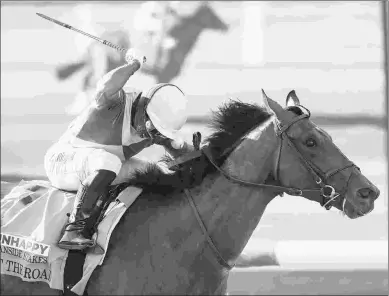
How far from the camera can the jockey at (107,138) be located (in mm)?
3037

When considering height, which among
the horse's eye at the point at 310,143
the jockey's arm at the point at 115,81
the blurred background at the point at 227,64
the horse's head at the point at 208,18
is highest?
the jockey's arm at the point at 115,81

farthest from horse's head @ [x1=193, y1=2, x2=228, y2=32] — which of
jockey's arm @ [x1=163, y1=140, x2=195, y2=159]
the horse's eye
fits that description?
the horse's eye

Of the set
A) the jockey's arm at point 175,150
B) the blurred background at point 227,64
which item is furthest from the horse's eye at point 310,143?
the blurred background at point 227,64

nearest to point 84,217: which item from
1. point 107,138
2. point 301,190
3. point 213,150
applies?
point 107,138

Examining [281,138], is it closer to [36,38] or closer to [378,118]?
[378,118]

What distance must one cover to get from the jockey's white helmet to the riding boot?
0.33 metres

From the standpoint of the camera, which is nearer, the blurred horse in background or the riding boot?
the riding boot

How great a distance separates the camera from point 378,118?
6281 millimetres

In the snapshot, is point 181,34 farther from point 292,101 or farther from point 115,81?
point 115,81

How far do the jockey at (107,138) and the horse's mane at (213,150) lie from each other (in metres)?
0.14

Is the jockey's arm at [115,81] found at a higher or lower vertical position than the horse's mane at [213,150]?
higher

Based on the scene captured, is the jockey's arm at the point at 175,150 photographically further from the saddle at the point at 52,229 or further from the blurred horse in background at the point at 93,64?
the blurred horse in background at the point at 93,64

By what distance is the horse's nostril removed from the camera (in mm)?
2996

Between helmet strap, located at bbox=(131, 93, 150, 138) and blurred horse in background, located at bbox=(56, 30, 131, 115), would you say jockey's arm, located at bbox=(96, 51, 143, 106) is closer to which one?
helmet strap, located at bbox=(131, 93, 150, 138)
